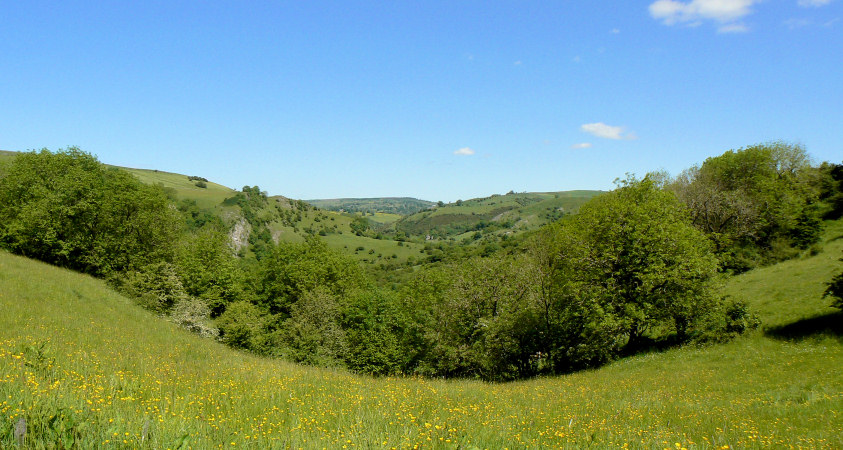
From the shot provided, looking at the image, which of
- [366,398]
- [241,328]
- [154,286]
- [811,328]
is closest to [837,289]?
[811,328]

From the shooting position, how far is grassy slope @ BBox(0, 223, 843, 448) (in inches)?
239

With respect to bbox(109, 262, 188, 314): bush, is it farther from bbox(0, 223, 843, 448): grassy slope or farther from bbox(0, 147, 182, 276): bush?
bbox(0, 223, 843, 448): grassy slope

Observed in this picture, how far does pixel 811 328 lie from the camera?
2073 cm

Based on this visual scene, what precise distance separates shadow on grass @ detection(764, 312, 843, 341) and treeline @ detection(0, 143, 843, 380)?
1.58m

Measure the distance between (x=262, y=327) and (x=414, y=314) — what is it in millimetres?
16813

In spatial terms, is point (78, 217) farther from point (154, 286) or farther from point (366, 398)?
point (366, 398)

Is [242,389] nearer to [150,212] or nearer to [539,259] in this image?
[539,259]

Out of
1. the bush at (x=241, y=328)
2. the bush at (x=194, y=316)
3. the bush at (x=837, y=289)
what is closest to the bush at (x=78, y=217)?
the bush at (x=194, y=316)

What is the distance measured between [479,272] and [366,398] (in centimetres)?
2436

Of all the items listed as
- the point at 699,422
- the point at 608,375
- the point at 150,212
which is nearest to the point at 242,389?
the point at 699,422

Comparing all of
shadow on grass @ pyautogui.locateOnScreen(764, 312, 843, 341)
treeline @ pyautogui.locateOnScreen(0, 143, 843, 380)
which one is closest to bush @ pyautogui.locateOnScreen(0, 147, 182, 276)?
treeline @ pyautogui.locateOnScreen(0, 143, 843, 380)

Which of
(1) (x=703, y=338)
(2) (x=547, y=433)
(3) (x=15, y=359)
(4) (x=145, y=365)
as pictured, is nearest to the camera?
(2) (x=547, y=433)

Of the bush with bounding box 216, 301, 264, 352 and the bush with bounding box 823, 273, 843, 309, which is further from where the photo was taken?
the bush with bounding box 216, 301, 264, 352

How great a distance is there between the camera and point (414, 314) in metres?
42.4
